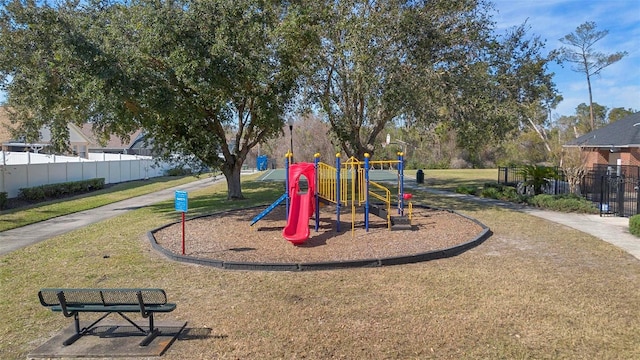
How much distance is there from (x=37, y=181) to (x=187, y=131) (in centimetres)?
1123

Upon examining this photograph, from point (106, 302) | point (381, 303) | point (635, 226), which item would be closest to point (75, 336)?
point (106, 302)

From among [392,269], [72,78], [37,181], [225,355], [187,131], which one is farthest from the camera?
[37,181]

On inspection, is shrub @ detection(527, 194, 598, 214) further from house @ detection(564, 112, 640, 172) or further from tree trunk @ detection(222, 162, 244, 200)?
tree trunk @ detection(222, 162, 244, 200)

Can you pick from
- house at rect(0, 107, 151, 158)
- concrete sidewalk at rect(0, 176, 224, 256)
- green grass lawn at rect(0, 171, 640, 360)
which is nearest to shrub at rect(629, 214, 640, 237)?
green grass lawn at rect(0, 171, 640, 360)

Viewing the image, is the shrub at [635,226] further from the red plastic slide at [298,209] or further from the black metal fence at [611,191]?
the red plastic slide at [298,209]

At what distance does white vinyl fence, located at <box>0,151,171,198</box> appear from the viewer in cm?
2098

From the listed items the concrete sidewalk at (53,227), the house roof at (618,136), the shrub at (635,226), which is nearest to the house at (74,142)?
the concrete sidewalk at (53,227)

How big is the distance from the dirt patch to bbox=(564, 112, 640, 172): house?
1453cm

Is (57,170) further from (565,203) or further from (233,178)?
(565,203)

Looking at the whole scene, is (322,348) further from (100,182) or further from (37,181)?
(100,182)

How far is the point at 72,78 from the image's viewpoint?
12.1m

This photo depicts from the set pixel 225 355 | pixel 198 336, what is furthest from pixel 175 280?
pixel 225 355

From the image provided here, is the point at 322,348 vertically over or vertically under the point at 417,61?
under

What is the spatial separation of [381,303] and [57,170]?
80.1 ft
